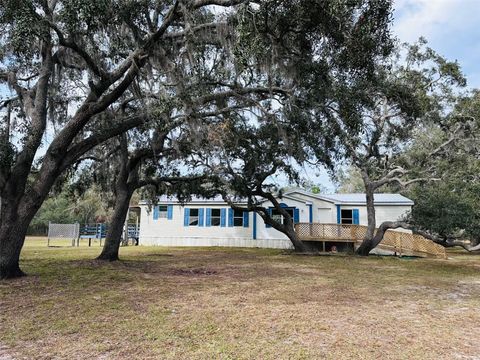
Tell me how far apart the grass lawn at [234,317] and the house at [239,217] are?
418 inches

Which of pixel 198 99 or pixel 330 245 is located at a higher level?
pixel 198 99

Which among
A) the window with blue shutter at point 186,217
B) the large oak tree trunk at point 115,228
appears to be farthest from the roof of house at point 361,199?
the large oak tree trunk at point 115,228

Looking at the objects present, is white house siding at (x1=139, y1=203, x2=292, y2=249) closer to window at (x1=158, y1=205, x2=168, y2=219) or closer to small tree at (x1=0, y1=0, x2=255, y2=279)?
window at (x1=158, y1=205, x2=168, y2=219)

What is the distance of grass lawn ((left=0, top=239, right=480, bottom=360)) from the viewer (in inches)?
148

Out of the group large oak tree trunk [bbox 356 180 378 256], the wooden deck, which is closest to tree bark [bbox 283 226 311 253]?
the wooden deck

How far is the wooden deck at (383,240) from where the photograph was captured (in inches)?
669

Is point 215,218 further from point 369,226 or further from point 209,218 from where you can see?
point 369,226

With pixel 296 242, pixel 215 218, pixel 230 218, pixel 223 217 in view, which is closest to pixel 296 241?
pixel 296 242

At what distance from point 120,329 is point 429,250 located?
16.2 m

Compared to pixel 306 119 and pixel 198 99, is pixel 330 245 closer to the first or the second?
pixel 306 119

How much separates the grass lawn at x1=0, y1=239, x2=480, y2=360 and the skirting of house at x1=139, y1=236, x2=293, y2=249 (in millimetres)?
11619

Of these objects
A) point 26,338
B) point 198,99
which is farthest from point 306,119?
point 26,338

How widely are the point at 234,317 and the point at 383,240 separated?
1415 cm

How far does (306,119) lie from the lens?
10109 mm
